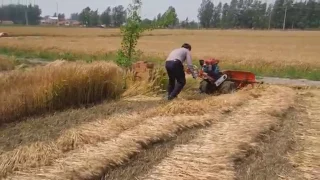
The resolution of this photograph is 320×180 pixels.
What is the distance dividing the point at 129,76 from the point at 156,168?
6.64 m

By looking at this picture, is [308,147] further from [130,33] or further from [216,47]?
[216,47]

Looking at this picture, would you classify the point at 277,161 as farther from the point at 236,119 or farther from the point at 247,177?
the point at 236,119

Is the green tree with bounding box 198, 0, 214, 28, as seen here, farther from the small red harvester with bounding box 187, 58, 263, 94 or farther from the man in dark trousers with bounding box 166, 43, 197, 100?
the man in dark trousers with bounding box 166, 43, 197, 100

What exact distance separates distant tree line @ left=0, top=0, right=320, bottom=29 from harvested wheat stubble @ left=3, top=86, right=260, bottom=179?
9476cm

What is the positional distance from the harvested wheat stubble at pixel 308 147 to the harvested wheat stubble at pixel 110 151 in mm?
1782

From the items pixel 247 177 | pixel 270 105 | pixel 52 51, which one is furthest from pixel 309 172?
pixel 52 51

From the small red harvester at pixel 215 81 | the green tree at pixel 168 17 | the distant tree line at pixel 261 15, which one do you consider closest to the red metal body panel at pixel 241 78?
the small red harvester at pixel 215 81

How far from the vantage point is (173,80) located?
10.5 metres

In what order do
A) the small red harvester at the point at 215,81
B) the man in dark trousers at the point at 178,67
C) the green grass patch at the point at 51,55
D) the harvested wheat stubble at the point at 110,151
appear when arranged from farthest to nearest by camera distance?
the green grass patch at the point at 51,55 < the small red harvester at the point at 215,81 < the man in dark trousers at the point at 178,67 < the harvested wheat stubble at the point at 110,151

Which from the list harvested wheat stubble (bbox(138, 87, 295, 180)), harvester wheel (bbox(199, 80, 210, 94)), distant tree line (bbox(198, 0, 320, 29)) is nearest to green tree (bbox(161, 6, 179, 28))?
harvester wheel (bbox(199, 80, 210, 94))

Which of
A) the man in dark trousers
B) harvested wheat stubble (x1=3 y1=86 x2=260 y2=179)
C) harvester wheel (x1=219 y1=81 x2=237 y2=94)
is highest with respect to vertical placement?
the man in dark trousers

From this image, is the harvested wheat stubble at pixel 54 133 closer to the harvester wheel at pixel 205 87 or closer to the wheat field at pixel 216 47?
the harvester wheel at pixel 205 87

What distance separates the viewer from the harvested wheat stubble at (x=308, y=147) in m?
5.27

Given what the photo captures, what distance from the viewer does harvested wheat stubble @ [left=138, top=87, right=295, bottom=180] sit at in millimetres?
4875
